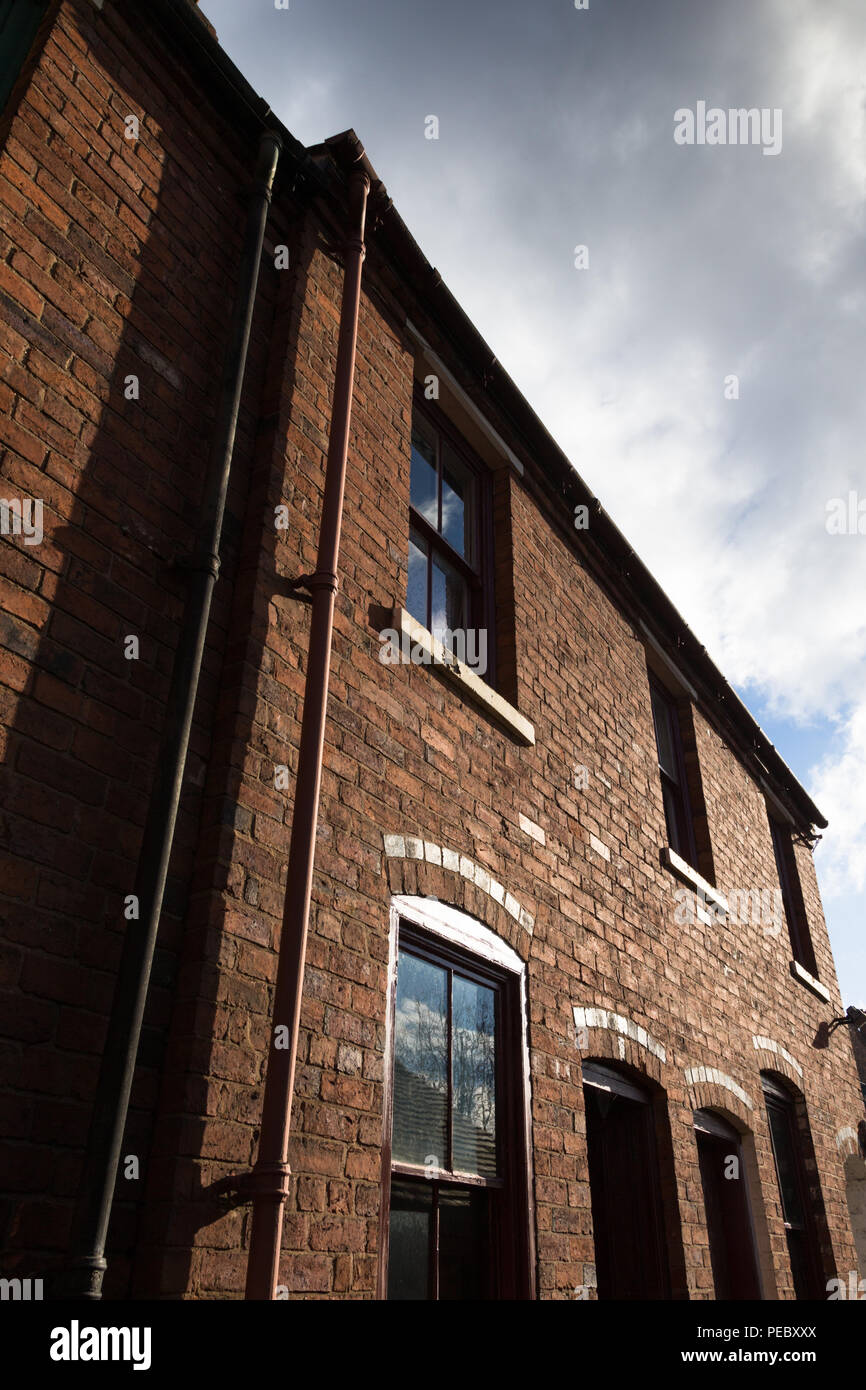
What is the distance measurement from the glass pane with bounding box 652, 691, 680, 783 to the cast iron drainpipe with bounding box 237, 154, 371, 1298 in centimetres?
449

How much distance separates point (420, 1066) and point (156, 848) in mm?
1605

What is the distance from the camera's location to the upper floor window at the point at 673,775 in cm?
761

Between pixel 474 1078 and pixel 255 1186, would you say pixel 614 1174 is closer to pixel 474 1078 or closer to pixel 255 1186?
pixel 474 1078

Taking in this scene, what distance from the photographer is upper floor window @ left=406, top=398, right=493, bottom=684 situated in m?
5.07

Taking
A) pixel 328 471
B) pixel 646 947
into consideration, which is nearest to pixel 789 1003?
pixel 646 947

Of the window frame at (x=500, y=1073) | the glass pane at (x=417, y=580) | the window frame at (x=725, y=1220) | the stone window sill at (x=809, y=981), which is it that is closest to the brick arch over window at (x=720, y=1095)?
the window frame at (x=725, y=1220)

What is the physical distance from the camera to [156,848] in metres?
2.73

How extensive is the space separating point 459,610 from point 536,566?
842 mm

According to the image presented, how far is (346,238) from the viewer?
457 cm

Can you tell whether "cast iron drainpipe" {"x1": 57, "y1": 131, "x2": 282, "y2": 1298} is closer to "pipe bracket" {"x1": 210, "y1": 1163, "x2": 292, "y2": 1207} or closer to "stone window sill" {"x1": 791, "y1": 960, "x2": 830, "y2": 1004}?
"pipe bracket" {"x1": 210, "y1": 1163, "x2": 292, "y2": 1207}

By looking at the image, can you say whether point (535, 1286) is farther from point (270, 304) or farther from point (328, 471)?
point (270, 304)

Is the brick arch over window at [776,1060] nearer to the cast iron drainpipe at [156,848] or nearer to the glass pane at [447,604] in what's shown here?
the glass pane at [447,604]

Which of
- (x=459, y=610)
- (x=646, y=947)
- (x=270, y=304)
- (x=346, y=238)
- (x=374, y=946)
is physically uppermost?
(x=346, y=238)

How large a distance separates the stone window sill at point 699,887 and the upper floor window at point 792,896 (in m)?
2.93
